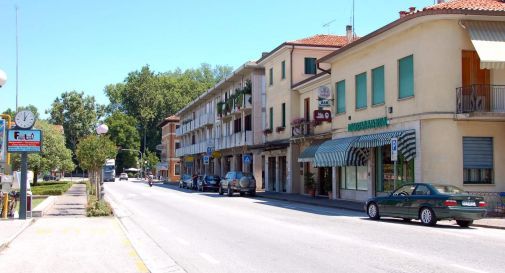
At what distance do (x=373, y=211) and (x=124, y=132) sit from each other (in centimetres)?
9636

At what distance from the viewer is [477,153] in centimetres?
2334

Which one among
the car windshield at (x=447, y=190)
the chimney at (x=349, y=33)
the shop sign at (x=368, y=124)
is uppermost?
the chimney at (x=349, y=33)

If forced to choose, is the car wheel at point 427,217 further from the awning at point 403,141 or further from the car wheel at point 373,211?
the awning at point 403,141

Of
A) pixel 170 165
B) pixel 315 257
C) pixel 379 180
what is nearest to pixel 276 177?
pixel 379 180

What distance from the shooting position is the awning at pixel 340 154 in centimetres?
2850

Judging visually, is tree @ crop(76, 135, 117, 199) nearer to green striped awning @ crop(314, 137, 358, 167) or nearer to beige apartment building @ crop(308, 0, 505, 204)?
green striped awning @ crop(314, 137, 358, 167)

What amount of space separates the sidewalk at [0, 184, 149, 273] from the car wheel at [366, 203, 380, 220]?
8.94m

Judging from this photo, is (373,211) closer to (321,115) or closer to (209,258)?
(209,258)

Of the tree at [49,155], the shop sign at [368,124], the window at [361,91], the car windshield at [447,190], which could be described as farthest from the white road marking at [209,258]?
the tree at [49,155]

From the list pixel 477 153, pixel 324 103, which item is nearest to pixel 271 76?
pixel 324 103

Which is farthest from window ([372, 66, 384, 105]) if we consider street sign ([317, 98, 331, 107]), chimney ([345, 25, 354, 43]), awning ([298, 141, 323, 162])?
chimney ([345, 25, 354, 43])

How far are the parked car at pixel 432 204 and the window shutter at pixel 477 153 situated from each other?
16.7ft

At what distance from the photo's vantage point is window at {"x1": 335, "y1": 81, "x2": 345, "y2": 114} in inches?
1248

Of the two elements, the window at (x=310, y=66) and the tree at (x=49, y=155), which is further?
the tree at (x=49, y=155)
